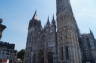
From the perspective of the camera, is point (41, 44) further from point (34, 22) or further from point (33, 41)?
point (34, 22)

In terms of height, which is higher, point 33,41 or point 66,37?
point 66,37

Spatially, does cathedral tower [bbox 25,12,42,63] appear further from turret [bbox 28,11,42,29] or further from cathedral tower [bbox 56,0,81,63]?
cathedral tower [bbox 56,0,81,63]

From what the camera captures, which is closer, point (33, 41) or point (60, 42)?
point (60, 42)

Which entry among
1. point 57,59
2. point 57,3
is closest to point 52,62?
point 57,59

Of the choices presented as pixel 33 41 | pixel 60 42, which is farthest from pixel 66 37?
pixel 33 41

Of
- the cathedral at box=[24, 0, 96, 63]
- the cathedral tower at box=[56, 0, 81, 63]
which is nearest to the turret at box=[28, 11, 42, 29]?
the cathedral at box=[24, 0, 96, 63]

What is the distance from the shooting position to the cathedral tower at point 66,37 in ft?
121

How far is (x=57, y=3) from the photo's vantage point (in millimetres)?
47844

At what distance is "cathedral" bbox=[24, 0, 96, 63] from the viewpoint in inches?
1496

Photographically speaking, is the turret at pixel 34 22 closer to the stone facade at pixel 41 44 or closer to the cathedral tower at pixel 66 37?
the stone facade at pixel 41 44

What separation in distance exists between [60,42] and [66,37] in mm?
2397

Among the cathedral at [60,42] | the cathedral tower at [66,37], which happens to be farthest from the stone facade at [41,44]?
the cathedral tower at [66,37]

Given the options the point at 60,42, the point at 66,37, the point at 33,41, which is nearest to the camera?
the point at 66,37

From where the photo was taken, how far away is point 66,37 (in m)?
39.3
